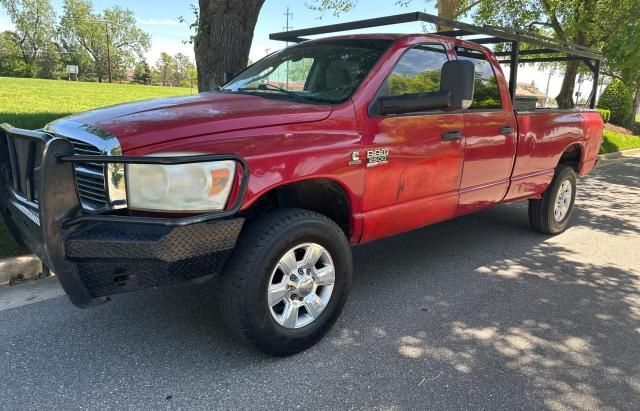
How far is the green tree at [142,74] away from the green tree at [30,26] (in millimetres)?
16617

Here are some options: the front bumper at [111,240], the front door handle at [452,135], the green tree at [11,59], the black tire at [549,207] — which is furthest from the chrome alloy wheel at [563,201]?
the green tree at [11,59]

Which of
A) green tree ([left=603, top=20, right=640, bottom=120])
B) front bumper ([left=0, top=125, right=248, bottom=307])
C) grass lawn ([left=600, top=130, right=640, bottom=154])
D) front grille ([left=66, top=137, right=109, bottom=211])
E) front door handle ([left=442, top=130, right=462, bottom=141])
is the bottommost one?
grass lawn ([left=600, top=130, right=640, bottom=154])

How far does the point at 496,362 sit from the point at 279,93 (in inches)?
92.4

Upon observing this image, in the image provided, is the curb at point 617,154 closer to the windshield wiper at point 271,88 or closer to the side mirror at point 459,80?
the side mirror at point 459,80

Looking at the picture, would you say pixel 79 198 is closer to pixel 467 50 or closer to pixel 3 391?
pixel 3 391

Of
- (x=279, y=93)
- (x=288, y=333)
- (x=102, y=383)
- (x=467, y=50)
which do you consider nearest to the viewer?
(x=102, y=383)

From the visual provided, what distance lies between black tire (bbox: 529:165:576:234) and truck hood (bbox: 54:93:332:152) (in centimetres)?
347

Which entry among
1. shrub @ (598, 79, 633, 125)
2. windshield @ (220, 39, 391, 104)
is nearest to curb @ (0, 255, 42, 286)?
windshield @ (220, 39, 391, 104)

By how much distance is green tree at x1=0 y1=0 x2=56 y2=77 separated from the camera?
88.9m

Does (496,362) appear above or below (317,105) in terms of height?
below

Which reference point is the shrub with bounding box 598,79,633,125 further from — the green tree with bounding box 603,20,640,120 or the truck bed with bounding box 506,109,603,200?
the truck bed with bounding box 506,109,603,200

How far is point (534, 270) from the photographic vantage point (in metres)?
4.68

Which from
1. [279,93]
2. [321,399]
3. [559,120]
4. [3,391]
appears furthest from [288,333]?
[559,120]

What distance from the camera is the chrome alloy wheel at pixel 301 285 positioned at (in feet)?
9.67
